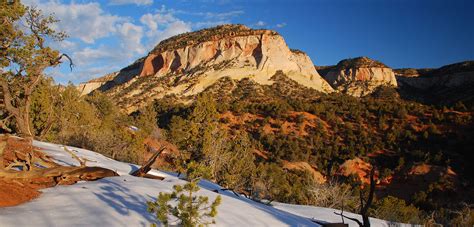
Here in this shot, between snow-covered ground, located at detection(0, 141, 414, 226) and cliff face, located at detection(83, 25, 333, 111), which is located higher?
cliff face, located at detection(83, 25, 333, 111)

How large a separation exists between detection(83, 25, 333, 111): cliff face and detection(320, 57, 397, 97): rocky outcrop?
346 inches

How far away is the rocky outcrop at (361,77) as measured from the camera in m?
70.0

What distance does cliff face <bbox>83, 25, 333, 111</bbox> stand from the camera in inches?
2210

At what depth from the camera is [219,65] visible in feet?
195

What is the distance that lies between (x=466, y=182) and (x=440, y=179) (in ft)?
4.98

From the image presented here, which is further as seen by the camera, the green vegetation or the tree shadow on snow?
the green vegetation

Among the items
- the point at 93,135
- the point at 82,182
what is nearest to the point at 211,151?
the point at 93,135

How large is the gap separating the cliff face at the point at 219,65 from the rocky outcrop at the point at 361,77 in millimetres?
8785

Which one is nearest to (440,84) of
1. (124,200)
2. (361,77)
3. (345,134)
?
(361,77)

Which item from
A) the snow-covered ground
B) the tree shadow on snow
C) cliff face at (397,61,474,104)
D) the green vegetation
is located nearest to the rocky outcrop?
cliff face at (397,61,474,104)

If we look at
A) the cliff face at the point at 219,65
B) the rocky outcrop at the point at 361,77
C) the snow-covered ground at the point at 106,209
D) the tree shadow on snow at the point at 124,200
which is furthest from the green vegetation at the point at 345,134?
the rocky outcrop at the point at 361,77

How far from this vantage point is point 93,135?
1550 cm

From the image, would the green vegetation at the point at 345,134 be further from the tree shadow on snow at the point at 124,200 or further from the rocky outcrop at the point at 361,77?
the rocky outcrop at the point at 361,77

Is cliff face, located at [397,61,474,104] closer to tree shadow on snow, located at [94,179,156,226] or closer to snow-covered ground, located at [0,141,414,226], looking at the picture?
snow-covered ground, located at [0,141,414,226]
